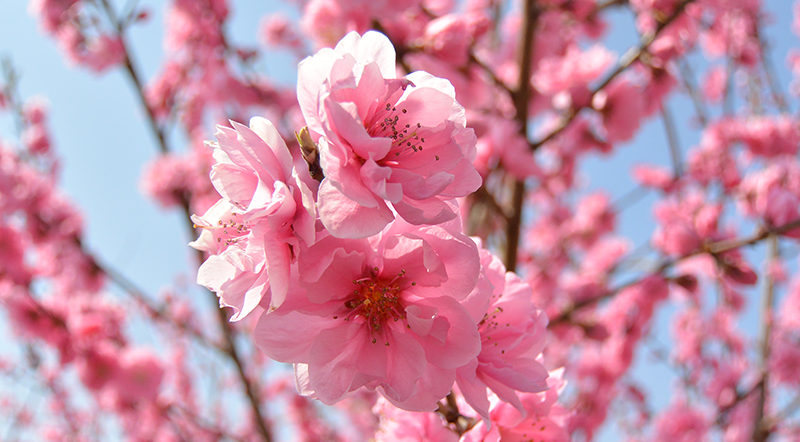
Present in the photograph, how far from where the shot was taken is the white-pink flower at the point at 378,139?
0.53 meters

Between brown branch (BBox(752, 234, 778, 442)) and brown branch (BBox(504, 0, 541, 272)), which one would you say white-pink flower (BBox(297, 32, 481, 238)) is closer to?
brown branch (BBox(504, 0, 541, 272))

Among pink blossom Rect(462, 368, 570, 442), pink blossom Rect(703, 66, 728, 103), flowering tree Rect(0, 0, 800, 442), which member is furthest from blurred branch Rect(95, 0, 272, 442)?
pink blossom Rect(703, 66, 728, 103)

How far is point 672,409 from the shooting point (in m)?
3.62

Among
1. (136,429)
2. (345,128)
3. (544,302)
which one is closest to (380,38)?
(345,128)

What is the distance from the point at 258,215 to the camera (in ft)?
1.74

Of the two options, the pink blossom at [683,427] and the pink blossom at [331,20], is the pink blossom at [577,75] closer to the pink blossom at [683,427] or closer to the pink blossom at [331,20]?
the pink blossom at [331,20]

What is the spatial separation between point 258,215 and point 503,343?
434mm

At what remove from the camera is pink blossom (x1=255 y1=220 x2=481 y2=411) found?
58cm

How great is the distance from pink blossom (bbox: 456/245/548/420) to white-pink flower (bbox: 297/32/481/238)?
17 centimetres

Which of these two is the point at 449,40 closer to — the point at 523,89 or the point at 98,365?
the point at 523,89

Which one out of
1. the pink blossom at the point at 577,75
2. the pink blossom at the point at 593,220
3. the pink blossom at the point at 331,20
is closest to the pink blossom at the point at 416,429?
the pink blossom at the point at 331,20

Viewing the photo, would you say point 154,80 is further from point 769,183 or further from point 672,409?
point 672,409

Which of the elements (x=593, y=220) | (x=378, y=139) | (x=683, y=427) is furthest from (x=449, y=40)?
(x=683, y=427)

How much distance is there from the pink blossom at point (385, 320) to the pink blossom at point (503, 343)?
36mm
